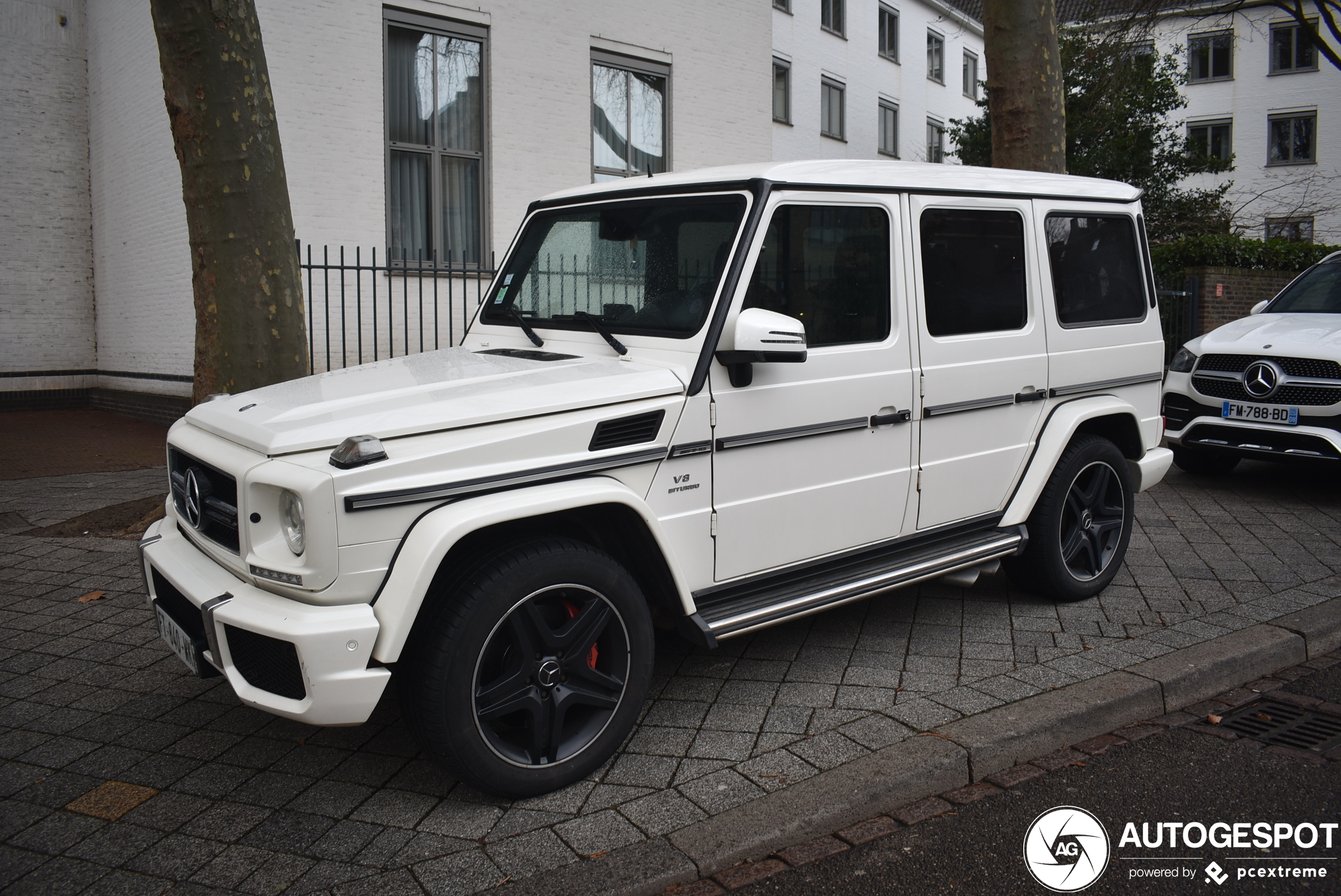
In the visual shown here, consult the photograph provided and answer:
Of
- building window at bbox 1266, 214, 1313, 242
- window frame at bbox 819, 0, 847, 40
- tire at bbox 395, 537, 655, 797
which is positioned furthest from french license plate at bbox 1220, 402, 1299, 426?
building window at bbox 1266, 214, 1313, 242

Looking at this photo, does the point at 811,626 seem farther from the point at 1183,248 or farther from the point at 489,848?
the point at 1183,248

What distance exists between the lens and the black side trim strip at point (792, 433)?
3559 mm

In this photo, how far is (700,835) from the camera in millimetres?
2928

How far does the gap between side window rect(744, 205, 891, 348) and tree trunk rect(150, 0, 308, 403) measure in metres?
3.76

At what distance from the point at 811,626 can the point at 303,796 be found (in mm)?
2429

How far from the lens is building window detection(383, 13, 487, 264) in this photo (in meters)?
10.9

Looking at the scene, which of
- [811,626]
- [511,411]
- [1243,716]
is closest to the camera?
[511,411]

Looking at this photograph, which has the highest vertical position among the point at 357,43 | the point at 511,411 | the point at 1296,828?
the point at 357,43

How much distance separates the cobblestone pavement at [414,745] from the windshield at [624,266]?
1.50 m

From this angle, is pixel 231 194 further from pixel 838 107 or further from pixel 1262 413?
pixel 838 107

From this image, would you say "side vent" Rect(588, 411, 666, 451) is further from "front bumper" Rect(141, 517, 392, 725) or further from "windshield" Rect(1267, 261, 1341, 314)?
"windshield" Rect(1267, 261, 1341, 314)

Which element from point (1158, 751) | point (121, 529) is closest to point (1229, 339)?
point (1158, 751)

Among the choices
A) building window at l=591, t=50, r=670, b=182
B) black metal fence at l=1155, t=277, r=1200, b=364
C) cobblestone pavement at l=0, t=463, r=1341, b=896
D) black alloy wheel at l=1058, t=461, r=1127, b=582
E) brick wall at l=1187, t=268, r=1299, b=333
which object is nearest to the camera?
cobblestone pavement at l=0, t=463, r=1341, b=896

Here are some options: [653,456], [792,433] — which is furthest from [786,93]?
[653,456]
